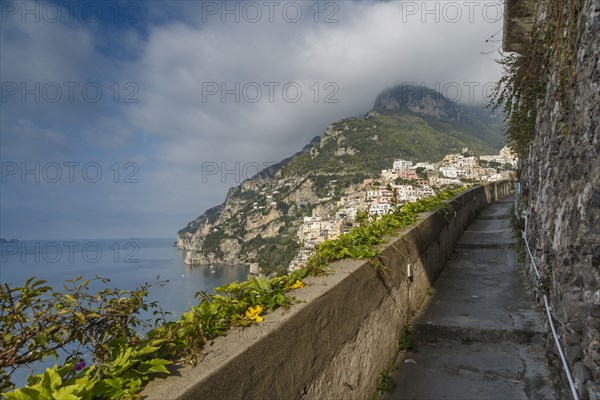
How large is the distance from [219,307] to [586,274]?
7.14 feet

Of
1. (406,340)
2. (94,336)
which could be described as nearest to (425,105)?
(406,340)

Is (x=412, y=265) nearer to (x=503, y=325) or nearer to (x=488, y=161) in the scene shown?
(x=503, y=325)

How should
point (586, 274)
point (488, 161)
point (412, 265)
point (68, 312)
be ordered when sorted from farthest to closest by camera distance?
point (488, 161), point (412, 265), point (586, 274), point (68, 312)

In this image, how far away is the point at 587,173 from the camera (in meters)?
2.46

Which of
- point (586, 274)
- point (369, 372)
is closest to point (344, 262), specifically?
point (369, 372)

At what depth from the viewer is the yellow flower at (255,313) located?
2.08 metres

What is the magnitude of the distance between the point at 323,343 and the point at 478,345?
2.42 m

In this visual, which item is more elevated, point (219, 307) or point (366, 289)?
point (219, 307)

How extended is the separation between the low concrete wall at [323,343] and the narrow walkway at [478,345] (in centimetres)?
29

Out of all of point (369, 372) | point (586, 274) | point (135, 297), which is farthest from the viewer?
point (369, 372)

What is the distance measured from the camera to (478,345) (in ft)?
13.0

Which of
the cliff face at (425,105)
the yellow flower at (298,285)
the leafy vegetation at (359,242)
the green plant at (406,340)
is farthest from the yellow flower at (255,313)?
the cliff face at (425,105)

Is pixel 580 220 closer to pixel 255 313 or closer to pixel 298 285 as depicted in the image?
pixel 298 285

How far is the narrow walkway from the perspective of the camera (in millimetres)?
3201
